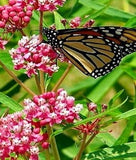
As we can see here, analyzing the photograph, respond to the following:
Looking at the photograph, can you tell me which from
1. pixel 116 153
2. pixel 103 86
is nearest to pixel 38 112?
pixel 116 153

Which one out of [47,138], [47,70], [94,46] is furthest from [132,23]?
[47,138]

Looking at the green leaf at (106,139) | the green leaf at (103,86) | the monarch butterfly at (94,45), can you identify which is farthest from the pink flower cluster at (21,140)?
the green leaf at (103,86)

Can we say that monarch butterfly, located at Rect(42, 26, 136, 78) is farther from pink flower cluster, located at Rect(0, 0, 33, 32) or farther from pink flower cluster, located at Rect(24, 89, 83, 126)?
pink flower cluster, located at Rect(24, 89, 83, 126)

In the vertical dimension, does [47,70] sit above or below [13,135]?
above

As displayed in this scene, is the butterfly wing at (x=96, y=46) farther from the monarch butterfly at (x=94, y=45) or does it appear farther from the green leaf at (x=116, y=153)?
the green leaf at (x=116, y=153)

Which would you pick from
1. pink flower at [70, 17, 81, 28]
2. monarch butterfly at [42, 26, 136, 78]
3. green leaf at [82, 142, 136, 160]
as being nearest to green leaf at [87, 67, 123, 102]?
monarch butterfly at [42, 26, 136, 78]

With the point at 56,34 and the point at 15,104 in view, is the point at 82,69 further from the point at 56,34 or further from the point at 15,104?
the point at 15,104
